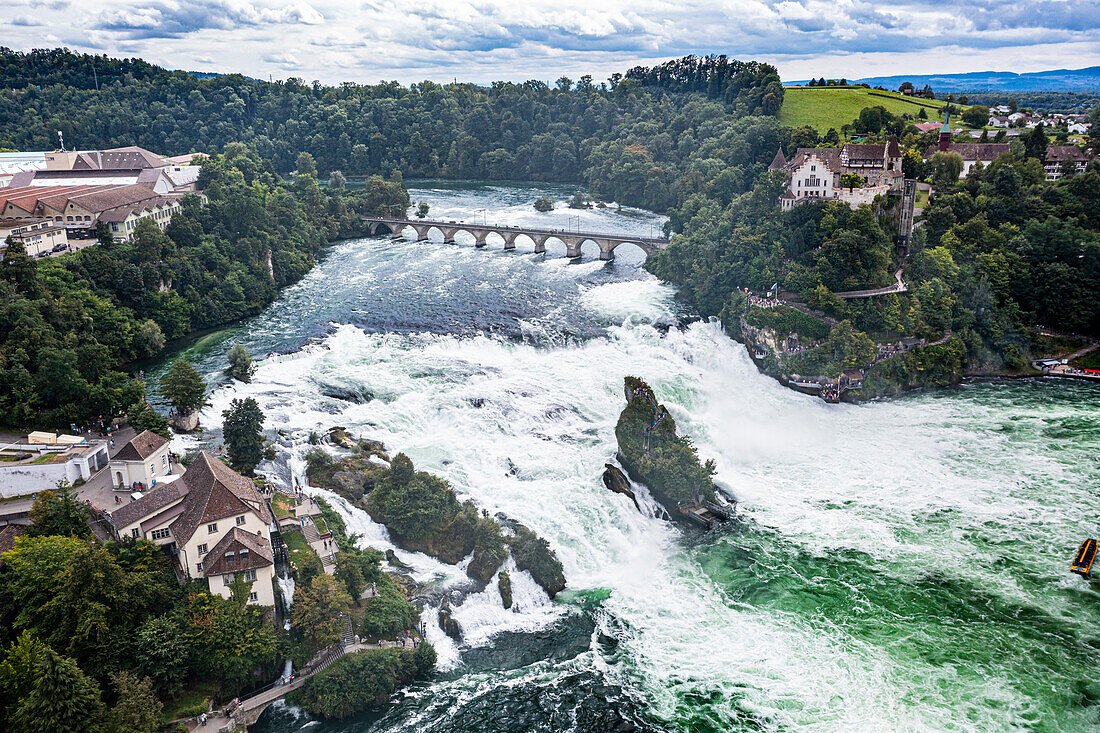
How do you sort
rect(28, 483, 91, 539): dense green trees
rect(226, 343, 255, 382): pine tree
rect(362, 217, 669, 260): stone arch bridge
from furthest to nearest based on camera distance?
rect(362, 217, 669, 260): stone arch bridge, rect(226, 343, 255, 382): pine tree, rect(28, 483, 91, 539): dense green trees

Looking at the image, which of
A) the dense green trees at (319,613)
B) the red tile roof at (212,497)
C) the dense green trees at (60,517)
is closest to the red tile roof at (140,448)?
the red tile roof at (212,497)

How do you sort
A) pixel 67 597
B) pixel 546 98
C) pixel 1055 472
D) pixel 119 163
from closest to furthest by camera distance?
pixel 67 597 < pixel 1055 472 < pixel 119 163 < pixel 546 98

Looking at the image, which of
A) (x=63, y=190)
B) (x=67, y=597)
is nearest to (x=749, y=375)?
(x=67, y=597)

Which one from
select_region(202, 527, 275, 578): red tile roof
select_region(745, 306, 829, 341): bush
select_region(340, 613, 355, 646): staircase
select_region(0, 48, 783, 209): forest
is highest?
select_region(0, 48, 783, 209): forest

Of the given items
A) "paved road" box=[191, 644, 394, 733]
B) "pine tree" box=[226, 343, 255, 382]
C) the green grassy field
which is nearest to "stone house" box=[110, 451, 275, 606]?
"paved road" box=[191, 644, 394, 733]

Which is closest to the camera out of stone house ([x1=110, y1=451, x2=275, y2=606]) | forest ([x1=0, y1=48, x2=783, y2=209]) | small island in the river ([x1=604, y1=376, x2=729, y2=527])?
stone house ([x1=110, y1=451, x2=275, y2=606])

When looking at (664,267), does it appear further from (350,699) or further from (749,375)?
(350,699)

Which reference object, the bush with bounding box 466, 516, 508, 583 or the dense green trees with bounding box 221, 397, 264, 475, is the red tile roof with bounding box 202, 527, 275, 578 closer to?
the dense green trees with bounding box 221, 397, 264, 475
